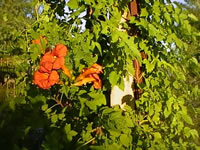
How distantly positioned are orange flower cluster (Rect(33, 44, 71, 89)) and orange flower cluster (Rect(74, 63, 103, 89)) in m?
0.14

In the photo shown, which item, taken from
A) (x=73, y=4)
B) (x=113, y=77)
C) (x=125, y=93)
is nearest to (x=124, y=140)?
(x=113, y=77)

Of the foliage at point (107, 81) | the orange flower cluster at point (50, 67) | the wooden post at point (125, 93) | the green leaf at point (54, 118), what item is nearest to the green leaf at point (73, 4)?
the foliage at point (107, 81)

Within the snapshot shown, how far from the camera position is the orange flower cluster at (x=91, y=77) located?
1.63 metres

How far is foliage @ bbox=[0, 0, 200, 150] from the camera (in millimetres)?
1472

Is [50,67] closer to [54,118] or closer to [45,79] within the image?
[45,79]

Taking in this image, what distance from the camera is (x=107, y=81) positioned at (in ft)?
6.07

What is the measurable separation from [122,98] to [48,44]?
632 mm

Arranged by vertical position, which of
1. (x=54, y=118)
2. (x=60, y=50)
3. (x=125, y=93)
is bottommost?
(x=54, y=118)

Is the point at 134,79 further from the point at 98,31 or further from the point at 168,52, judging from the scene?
the point at 98,31

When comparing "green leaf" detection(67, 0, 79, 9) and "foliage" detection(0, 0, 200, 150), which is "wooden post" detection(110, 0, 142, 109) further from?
"green leaf" detection(67, 0, 79, 9)

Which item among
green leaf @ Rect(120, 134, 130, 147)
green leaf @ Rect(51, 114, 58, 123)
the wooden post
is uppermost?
the wooden post

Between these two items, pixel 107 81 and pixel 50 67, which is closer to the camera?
pixel 50 67

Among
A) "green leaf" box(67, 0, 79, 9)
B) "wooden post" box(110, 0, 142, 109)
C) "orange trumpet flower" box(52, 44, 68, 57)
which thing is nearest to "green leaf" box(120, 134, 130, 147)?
"wooden post" box(110, 0, 142, 109)

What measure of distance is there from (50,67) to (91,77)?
27cm
